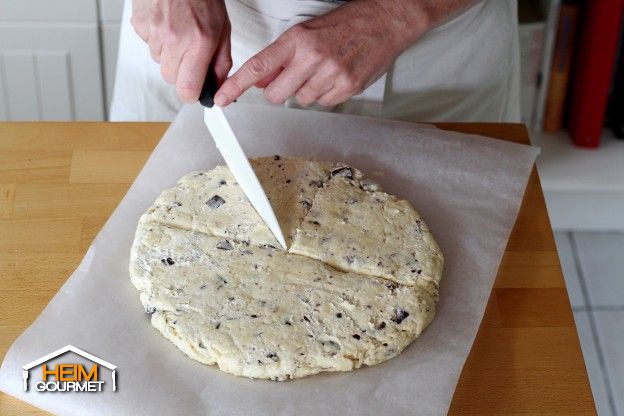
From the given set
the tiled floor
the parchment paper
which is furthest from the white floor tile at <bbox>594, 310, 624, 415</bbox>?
the parchment paper

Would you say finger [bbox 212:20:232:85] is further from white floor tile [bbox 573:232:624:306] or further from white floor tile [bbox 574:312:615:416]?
white floor tile [bbox 573:232:624:306]

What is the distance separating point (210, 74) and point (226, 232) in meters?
0.22

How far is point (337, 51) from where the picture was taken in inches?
48.6

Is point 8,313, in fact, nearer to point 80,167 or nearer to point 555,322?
point 80,167

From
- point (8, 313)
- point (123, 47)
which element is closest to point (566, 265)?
point (123, 47)

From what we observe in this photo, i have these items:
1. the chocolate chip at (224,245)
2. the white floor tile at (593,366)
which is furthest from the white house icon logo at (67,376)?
the white floor tile at (593,366)

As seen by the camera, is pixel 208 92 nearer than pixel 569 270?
Yes

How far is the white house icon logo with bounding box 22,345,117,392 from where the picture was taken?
987mm

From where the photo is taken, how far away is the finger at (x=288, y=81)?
122 centimetres

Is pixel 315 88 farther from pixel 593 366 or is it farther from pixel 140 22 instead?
pixel 593 366

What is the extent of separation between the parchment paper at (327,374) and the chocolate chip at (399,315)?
3 centimetres

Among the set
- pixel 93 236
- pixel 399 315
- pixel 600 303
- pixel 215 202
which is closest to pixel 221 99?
pixel 215 202

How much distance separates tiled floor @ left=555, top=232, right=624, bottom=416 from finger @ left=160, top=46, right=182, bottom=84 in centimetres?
128

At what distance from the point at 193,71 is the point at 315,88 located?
0.57 ft
